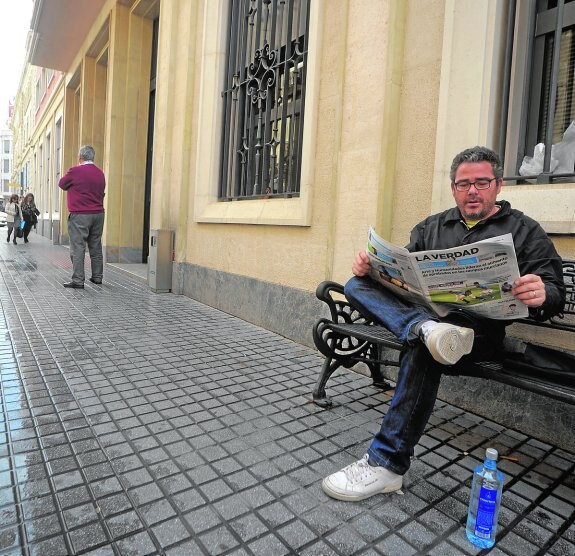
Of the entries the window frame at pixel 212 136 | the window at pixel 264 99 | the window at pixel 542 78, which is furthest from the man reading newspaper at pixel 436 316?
the window frame at pixel 212 136

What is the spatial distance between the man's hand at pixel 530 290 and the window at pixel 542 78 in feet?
4.18

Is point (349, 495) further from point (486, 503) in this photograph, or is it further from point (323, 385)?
point (323, 385)

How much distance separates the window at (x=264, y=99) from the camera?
16.4 ft

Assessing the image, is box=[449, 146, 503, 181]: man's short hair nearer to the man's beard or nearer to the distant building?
the man's beard

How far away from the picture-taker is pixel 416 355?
204 centimetres

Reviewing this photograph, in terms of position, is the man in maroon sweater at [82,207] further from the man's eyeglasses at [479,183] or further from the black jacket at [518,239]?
the man's eyeglasses at [479,183]

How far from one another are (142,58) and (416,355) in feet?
35.4

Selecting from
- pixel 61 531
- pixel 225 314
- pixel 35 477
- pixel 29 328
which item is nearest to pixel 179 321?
pixel 225 314

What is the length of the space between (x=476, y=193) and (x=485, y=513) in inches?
57.5

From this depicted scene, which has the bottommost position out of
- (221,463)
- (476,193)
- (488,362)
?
(221,463)

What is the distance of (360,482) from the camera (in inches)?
79.1

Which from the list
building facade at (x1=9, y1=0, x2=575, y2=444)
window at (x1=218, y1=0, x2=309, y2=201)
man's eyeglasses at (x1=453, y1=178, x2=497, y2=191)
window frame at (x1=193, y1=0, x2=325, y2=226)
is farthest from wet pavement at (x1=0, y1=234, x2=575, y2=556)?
window at (x1=218, y1=0, x2=309, y2=201)

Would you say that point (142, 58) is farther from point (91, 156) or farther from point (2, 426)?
point (2, 426)

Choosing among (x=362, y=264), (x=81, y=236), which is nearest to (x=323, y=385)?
(x=362, y=264)
